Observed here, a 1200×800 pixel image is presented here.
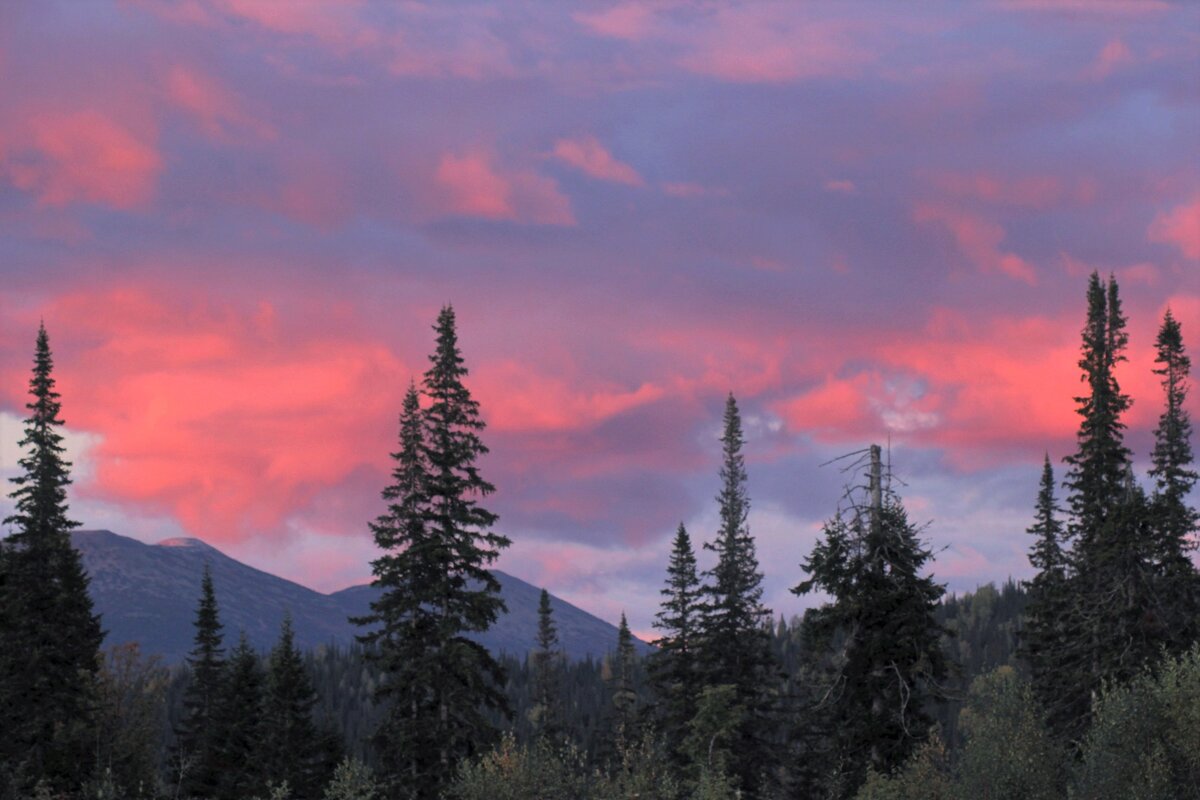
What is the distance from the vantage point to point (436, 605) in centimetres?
4831

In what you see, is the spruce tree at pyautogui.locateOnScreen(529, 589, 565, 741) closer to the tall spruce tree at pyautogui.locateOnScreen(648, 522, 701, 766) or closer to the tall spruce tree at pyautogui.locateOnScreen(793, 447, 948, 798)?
the tall spruce tree at pyautogui.locateOnScreen(648, 522, 701, 766)

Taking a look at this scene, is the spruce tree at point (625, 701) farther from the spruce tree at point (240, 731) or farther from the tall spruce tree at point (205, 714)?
the tall spruce tree at point (205, 714)

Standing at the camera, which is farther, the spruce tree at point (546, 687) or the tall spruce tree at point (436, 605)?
the spruce tree at point (546, 687)

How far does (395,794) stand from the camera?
4772cm

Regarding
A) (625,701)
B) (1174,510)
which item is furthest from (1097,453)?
(625,701)

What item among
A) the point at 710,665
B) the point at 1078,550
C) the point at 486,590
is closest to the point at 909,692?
the point at 486,590

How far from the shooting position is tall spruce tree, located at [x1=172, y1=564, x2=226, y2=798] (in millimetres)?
77625

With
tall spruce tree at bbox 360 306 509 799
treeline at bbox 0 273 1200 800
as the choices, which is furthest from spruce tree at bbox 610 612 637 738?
tall spruce tree at bbox 360 306 509 799

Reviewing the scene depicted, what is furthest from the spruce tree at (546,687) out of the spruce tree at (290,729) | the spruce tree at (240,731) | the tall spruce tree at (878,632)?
the tall spruce tree at (878,632)

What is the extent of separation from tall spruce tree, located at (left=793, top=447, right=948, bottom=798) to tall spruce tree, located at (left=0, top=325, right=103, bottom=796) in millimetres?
42148

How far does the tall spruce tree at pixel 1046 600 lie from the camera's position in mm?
71188

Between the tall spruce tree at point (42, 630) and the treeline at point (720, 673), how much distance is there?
5.0 inches

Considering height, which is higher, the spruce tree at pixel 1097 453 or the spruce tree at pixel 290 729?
the spruce tree at pixel 1097 453

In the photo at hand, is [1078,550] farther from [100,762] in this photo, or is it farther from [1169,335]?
[100,762]
